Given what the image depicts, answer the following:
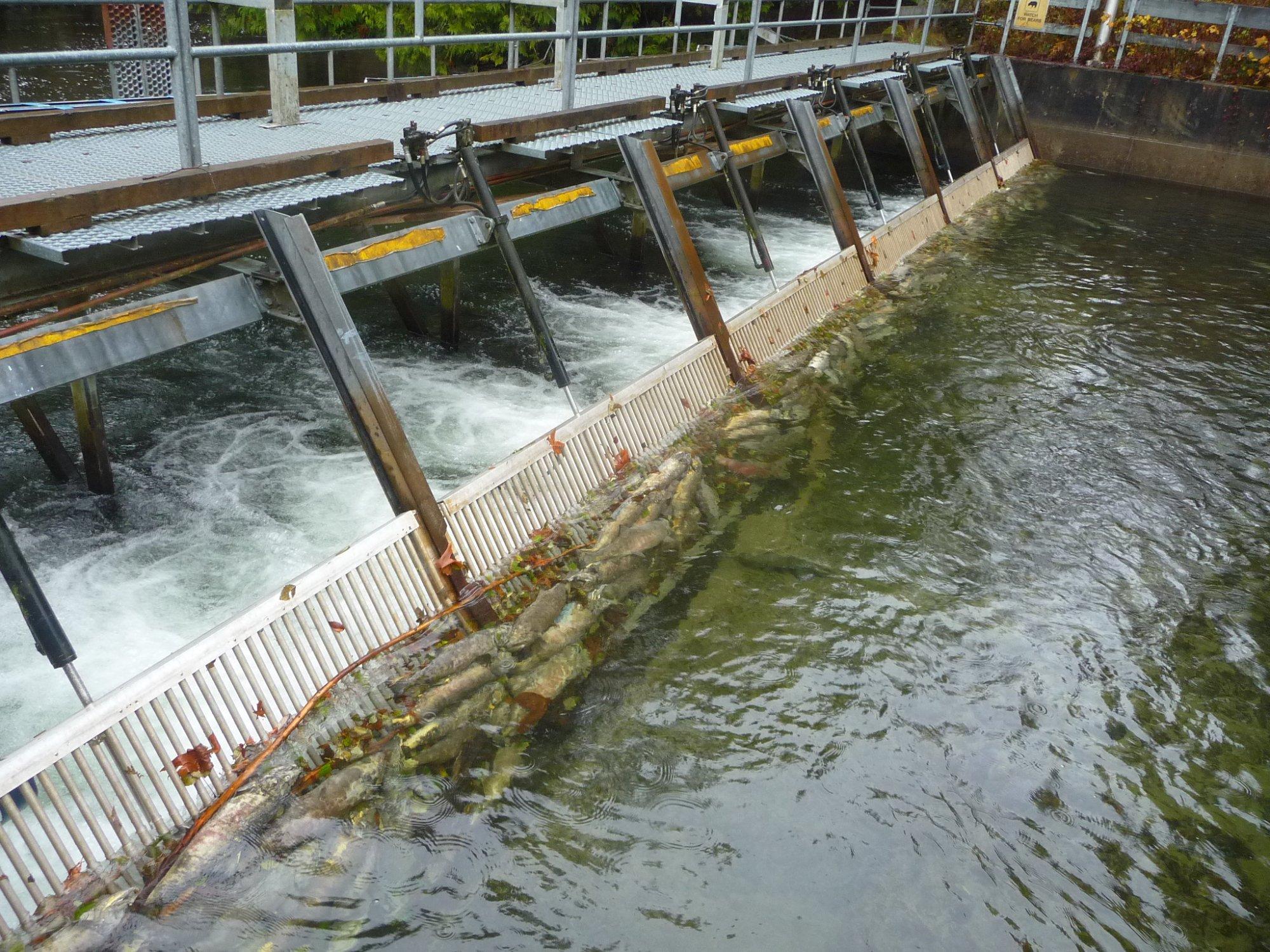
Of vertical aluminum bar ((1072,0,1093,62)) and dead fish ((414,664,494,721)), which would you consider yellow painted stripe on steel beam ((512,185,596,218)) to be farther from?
vertical aluminum bar ((1072,0,1093,62))

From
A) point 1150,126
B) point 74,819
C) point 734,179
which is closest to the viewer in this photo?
point 74,819

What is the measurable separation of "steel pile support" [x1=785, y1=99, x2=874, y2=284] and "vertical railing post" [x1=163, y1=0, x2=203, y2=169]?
20.8 ft

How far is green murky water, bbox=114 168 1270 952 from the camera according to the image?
11.4 feet

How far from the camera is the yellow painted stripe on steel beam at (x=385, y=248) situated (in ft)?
15.8

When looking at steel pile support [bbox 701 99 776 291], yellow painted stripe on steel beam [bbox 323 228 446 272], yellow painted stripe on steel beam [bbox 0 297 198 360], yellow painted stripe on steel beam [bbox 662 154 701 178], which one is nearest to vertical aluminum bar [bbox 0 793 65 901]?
yellow painted stripe on steel beam [bbox 0 297 198 360]

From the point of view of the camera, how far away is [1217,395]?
28.5 feet

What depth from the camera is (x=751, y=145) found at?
933cm

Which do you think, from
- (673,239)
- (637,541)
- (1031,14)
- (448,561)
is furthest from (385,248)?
(1031,14)

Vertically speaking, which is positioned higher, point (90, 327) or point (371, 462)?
point (90, 327)

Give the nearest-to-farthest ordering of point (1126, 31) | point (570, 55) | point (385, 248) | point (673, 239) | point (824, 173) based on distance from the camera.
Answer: point (385, 248)
point (673, 239)
point (570, 55)
point (824, 173)
point (1126, 31)

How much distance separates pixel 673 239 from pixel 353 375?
3423mm

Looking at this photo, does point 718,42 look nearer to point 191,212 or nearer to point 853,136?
point 853,136

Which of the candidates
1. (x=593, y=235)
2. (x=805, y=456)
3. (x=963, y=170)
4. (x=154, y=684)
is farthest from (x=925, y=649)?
(x=963, y=170)

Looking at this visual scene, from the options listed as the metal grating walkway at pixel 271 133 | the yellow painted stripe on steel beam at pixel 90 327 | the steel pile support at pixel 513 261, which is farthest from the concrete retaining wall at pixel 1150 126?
the yellow painted stripe on steel beam at pixel 90 327
